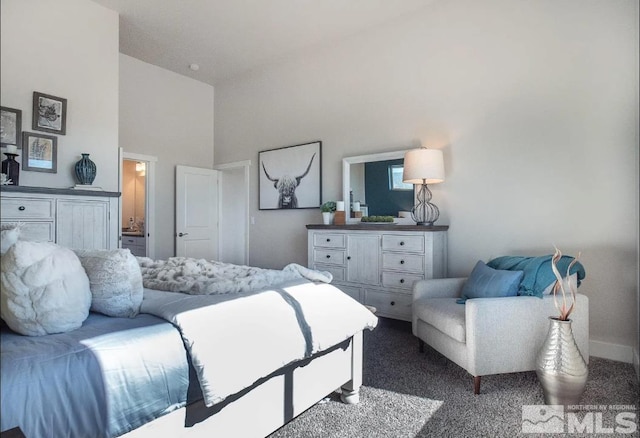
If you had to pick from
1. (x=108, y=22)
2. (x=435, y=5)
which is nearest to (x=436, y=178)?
(x=435, y=5)

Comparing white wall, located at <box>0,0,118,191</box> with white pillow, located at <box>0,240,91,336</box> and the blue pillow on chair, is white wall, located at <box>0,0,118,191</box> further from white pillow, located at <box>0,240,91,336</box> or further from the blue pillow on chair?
the blue pillow on chair

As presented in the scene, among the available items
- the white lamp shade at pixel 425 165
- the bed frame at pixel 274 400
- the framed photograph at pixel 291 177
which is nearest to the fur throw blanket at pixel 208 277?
the bed frame at pixel 274 400

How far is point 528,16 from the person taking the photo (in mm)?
3061

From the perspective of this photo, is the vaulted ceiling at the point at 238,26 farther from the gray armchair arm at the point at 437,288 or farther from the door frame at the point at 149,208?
the gray armchair arm at the point at 437,288

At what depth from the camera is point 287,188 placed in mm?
4797

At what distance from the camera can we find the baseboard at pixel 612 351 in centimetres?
260

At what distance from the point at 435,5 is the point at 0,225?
3.86m

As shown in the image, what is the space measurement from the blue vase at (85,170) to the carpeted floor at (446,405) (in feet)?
9.10

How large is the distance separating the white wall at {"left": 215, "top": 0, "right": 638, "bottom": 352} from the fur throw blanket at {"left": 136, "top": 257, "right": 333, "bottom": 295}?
2073 mm

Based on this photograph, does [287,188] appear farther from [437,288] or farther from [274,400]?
[274,400]

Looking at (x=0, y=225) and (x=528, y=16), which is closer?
(x=0, y=225)

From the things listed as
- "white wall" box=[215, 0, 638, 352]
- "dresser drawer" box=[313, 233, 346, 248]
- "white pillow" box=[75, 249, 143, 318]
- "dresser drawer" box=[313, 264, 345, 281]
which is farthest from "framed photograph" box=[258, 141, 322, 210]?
"white pillow" box=[75, 249, 143, 318]

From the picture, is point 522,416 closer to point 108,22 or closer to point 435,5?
point 435,5

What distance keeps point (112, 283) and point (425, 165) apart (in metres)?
2.67
